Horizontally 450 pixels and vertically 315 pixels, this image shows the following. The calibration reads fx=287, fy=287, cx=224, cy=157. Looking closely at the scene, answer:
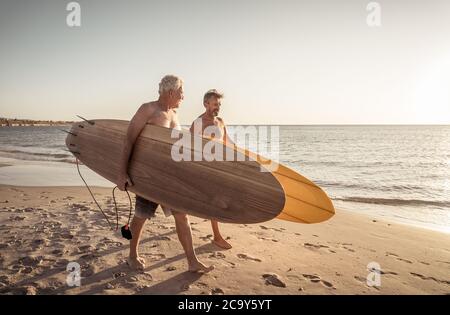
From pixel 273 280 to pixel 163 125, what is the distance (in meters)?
1.80

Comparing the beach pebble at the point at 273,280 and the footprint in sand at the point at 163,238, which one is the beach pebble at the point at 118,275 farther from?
the beach pebble at the point at 273,280

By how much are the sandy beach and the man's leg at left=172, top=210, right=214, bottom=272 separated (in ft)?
0.30

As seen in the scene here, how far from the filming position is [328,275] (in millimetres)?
2842

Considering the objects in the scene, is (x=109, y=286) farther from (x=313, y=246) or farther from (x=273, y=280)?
(x=313, y=246)

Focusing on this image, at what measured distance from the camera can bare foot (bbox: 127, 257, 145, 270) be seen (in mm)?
2830

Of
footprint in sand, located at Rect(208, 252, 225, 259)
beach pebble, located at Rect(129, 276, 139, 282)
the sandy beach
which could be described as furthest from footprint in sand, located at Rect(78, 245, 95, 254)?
footprint in sand, located at Rect(208, 252, 225, 259)

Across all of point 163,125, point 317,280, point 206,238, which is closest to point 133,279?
point 206,238

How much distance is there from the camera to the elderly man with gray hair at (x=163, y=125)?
2668mm

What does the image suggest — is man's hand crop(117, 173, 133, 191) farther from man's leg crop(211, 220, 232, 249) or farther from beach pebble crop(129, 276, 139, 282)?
man's leg crop(211, 220, 232, 249)

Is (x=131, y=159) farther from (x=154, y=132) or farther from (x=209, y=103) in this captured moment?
(x=209, y=103)

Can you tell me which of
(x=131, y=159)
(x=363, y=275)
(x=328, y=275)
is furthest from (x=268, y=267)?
(x=131, y=159)

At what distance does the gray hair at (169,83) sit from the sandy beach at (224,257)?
1765 mm

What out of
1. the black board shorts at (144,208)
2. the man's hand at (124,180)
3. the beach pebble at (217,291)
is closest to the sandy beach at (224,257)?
the beach pebble at (217,291)
